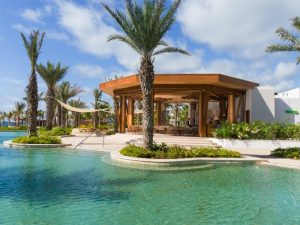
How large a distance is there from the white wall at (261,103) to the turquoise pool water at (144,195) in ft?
46.6

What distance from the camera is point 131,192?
28.0ft

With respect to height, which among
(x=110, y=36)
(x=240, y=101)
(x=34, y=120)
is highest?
(x=110, y=36)

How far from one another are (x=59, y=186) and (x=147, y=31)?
28.0 feet

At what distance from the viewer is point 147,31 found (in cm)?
1468

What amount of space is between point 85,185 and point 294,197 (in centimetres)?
586

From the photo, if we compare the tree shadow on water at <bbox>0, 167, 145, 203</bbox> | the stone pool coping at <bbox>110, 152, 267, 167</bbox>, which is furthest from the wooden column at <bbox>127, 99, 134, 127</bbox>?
the tree shadow on water at <bbox>0, 167, 145, 203</bbox>

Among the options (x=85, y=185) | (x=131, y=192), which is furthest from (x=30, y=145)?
(x=131, y=192)

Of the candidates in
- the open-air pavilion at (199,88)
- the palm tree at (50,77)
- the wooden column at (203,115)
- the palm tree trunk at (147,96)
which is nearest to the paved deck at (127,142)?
the wooden column at (203,115)

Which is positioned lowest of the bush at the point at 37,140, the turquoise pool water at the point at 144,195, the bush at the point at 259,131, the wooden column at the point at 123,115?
the turquoise pool water at the point at 144,195

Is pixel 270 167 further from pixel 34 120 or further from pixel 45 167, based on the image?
pixel 34 120

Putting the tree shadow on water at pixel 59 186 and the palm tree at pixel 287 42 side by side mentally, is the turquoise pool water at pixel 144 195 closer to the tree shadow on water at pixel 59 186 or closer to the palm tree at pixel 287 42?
the tree shadow on water at pixel 59 186

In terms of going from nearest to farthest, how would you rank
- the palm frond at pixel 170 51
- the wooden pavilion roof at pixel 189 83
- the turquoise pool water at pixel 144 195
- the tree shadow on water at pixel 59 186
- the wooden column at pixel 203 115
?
the turquoise pool water at pixel 144 195, the tree shadow on water at pixel 59 186, the palm frond at pixel 170 51, the wooden pavilion roof at pixel 189 83, the wooden column at pixel 203 115

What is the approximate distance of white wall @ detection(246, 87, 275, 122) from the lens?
26344 mm

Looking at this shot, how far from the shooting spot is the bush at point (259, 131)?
19.4m
